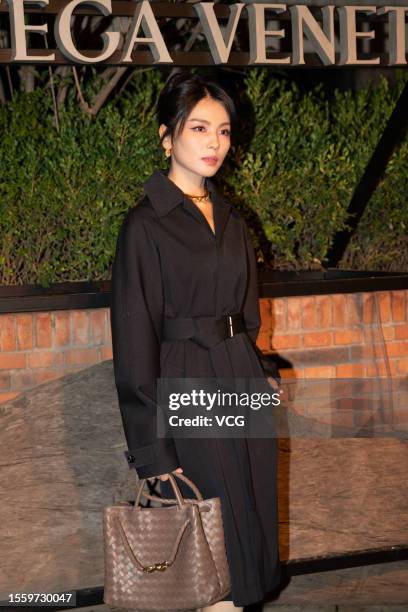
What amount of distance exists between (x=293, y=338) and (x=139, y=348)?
2.72 metres

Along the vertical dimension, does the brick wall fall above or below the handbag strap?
above

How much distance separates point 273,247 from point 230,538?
3.22 meters

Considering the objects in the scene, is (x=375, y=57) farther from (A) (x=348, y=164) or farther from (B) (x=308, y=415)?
(B) (x=308, y=415)

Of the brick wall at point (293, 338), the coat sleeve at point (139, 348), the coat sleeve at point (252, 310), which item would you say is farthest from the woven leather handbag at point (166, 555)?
the brick wall at point (293, 338)

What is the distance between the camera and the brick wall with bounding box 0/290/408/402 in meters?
5.57

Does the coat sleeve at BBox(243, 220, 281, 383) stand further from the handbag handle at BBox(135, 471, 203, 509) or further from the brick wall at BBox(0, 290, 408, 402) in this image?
the brick wall at BBox(0, 290, 408, 402)

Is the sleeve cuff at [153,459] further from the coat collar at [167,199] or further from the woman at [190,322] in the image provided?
the coat collar at [167,199]

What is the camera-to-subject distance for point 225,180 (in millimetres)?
6508

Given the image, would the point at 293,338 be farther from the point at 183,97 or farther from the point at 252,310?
the point at 183,97

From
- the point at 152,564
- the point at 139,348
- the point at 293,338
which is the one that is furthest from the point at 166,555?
the point at 293,338

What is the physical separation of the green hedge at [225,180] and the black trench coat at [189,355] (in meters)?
2.35

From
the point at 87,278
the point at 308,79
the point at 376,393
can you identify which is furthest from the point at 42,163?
the point at 308,79

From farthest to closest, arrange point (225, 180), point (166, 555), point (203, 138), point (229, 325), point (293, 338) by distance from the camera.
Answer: point (225, 180), point (293, 338), point (229, 325), point (203, 138), point (166, 555)

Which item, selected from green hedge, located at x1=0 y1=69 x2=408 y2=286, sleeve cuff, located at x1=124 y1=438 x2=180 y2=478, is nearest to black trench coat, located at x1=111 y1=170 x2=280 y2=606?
sleeve cuff, located at x1=124 y1=438 x2=180 y2=478
